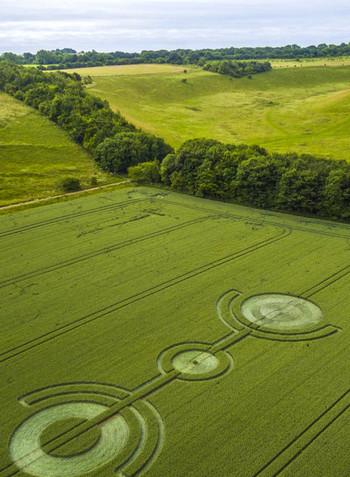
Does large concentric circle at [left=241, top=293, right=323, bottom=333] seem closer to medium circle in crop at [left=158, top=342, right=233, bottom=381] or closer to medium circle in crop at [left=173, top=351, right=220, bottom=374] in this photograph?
medium circle in crop at [left=158, top=342, right=233, bottom=381]

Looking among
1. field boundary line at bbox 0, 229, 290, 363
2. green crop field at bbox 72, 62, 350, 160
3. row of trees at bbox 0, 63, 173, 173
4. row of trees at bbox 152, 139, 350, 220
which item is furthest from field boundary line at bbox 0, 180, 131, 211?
field boundary line at bbox 0, 229, 290, 363

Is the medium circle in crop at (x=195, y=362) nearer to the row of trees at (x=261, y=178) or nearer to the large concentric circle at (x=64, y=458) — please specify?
the large concentric circle at (x=64, y=458)

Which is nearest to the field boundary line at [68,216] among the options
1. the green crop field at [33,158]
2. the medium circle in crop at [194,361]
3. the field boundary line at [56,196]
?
the field boundary line at [56,196]

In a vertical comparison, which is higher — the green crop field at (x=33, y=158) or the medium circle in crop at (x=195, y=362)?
the green crop field at (x=33, y=158)

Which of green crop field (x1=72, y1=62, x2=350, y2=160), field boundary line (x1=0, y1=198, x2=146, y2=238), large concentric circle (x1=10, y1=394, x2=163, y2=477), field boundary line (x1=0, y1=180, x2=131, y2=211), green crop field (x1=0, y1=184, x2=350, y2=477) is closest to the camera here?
large concentric circle (x1=10, y1=394, x2=163, y2=477)

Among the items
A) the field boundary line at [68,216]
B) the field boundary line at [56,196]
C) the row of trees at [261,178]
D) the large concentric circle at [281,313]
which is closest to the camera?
the large concentric circle at [281,313]

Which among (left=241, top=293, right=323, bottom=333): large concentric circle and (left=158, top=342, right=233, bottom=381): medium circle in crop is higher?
(left=241, top=293, right=323, bottom=333): large concentric circle
